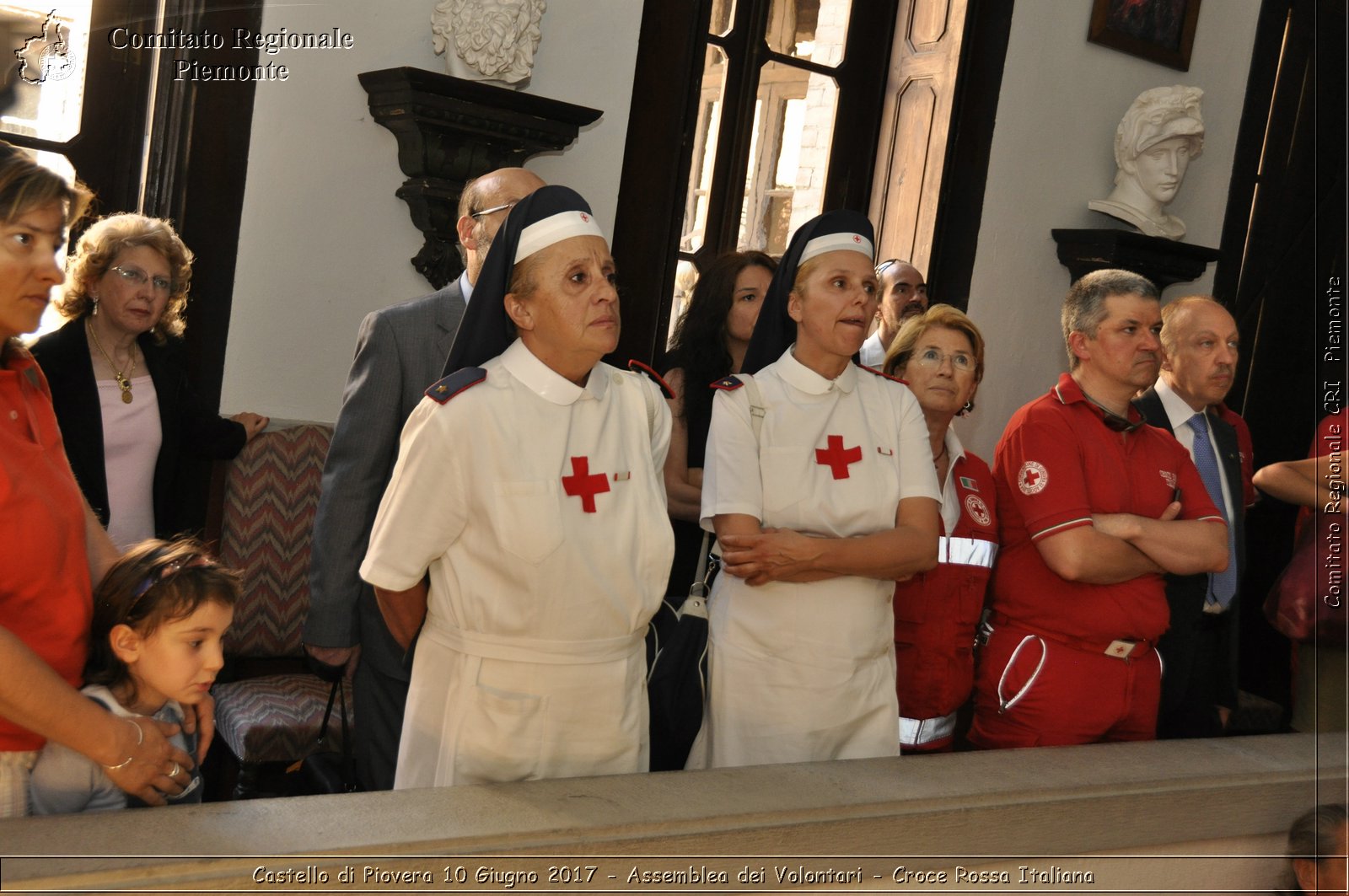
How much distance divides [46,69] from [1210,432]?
3586mm

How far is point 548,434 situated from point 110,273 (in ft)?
5.17

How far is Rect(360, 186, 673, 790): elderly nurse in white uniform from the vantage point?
2260 mm

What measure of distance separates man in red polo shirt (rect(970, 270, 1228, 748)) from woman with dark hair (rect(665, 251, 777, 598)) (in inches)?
32.0

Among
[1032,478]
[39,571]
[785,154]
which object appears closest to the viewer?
[39,571]

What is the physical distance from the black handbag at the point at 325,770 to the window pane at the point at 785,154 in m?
2.65

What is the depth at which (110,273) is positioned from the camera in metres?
3.28


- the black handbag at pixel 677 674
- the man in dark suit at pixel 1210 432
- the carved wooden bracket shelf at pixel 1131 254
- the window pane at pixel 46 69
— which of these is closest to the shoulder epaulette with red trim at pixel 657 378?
the black handbag at pixel 677 674

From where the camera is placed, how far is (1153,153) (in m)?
5.57

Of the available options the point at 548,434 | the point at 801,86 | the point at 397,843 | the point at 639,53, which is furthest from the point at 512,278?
the point at 801,86

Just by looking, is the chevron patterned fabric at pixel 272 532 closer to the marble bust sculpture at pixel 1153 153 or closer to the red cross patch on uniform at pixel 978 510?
the red cross patch on uniform at pixel 978 510

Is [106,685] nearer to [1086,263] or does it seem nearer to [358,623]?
[358,623]

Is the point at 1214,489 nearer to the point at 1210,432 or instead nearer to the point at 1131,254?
the point at 1210,432

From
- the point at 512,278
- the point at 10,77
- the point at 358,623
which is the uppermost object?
the point at 10,77

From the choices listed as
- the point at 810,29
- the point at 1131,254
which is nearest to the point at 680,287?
the point at 810,29
